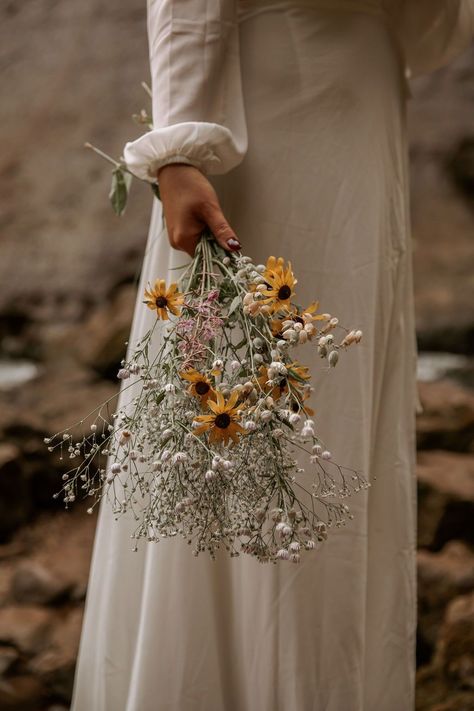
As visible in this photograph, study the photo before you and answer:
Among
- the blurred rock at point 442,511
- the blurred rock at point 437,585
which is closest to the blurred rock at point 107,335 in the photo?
the blurred rock at point 442,511

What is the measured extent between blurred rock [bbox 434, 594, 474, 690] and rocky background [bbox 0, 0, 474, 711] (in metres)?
0.53

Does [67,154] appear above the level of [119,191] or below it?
above

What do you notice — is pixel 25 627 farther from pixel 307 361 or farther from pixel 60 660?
pixel 307 361

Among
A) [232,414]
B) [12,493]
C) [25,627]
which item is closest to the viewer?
[232,414]

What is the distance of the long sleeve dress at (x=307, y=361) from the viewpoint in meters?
1.00

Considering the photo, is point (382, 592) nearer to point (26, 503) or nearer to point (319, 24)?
point (319, 24)

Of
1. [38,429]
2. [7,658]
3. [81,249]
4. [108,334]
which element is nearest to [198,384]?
[7,658]

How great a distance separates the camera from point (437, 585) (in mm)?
1863

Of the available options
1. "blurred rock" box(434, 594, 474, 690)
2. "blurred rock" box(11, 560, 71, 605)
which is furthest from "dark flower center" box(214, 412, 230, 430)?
"blurred rock" box(11, 560, 71, 605)

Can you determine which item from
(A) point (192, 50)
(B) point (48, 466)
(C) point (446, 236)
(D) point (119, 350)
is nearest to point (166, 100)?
(A) point (192, 50)

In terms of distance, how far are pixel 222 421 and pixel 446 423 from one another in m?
1.69

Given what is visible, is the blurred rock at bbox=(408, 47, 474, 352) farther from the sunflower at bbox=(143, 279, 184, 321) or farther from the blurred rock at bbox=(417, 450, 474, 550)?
the sunflower at bbox=(143, 279, 184, 321)

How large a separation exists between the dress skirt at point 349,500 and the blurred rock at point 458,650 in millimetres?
482

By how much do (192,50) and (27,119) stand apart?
218 centimetres
